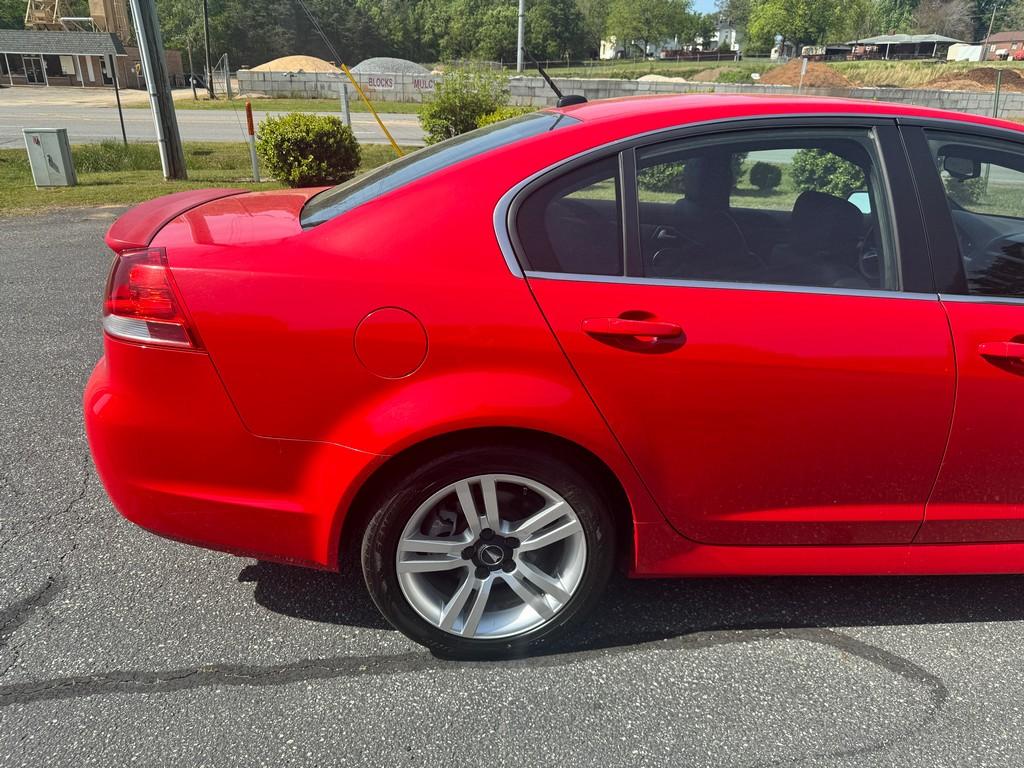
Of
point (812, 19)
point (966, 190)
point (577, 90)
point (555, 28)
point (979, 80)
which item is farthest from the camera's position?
point (555, 28)

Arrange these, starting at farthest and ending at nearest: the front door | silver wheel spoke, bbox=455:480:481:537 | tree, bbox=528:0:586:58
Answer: tree, bbox=528:0:586:58
the front door
silver wheel spoke, bbox=455:480:481:537

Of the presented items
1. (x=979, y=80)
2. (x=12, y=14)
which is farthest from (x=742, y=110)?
(x=12, y=14)

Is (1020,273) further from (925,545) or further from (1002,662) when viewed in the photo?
(1002,662)

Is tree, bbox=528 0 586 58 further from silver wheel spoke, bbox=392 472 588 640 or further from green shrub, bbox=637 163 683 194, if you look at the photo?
silver wheel spoke, bbox=392 472 588 640

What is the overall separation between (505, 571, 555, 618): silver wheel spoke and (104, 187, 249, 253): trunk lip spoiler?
4.82 feet

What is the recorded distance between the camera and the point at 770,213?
7.80ft

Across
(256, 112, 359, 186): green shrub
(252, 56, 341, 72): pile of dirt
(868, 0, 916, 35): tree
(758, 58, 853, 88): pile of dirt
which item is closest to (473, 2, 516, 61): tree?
(252, 56, 341, 72): pile of dirt

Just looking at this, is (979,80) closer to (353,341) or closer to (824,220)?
(824,220)

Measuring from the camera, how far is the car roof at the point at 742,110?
2178 mm

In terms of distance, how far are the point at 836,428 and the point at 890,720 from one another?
851 mm

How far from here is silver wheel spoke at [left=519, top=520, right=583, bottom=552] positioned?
7.18 feet

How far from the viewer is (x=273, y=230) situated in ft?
7.22

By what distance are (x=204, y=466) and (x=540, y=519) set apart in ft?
3.22

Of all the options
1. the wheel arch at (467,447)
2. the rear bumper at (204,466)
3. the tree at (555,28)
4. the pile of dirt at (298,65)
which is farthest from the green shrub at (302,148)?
the tree at (555,28)
